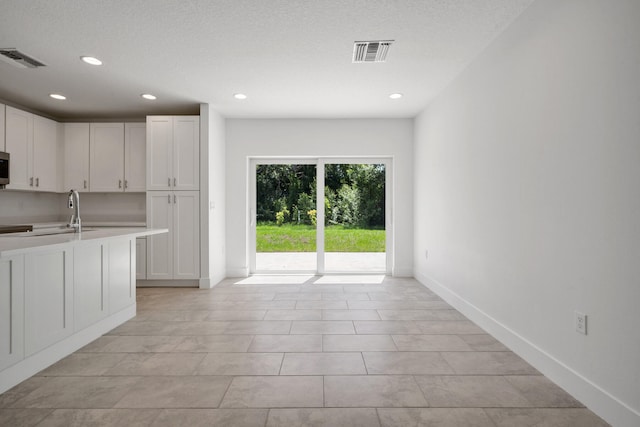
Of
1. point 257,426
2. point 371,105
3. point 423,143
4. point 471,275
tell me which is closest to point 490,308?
point 471,275

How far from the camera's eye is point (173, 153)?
4.87 meters

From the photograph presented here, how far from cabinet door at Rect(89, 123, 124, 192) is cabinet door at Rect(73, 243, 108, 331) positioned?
2584 mm

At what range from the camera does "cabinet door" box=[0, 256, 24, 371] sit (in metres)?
2.06

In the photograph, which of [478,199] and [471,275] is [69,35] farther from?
[471,275]

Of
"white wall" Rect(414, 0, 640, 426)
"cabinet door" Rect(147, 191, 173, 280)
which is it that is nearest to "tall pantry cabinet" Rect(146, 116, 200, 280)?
"cabinet door" Rect(147, 191, 173, 280)

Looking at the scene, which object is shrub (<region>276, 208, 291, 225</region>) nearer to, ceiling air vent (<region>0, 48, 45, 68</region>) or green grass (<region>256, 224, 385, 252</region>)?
green grass (<region>256, 224, 385, 252</region>)

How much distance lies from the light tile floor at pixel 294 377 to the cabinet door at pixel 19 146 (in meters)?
2.76

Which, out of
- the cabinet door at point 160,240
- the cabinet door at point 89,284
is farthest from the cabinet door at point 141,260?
the cabinet door at point 89,284

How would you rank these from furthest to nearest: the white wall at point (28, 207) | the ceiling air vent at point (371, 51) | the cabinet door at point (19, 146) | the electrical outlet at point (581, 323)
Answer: the white wall at point (28, 207) < the cabinet door at point (19, 146) < the ceiling air vent at point (371, 51) < the electrical outlet at point (581, 323)

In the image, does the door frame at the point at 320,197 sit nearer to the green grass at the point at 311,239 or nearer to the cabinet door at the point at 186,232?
the green grass at the point at 311,239

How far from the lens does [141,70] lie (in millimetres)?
3650

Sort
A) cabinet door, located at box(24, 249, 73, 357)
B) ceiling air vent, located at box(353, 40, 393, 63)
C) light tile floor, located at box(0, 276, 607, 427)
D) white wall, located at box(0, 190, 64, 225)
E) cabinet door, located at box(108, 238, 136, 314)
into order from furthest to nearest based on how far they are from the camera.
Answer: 1. white wall, located at box(0, 190, 64, 225)
2. cabinet door, located at box(108, 238, 136, 314)
3. ceiling air vent, located at box(353, 40, 393, 63)
4. cabinet door, located at box(24, 249, 73, 357)
5. light tile floor, located at box(0, 276, 607, 427)

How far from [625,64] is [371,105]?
3287 millimetres

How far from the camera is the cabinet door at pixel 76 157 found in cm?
518
